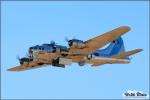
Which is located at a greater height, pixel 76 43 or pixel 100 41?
pixel 100 41

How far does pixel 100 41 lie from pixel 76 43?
335 cm

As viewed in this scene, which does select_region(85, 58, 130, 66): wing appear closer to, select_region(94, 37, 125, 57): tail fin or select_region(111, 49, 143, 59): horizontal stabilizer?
select_region(111, 49, 143, 59): horizontal stabilizer

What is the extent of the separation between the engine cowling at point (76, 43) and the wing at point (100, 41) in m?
0.83

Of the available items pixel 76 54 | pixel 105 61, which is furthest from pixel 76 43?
pixel 105 61

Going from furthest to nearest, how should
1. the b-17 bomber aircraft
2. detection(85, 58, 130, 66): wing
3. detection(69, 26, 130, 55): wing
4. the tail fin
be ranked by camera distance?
1. the tail fin
2. detection(85, 58, 130, 66): wing
3. the b-17 bomber aircraft
4. detection(69, 26, 130, 55): wing

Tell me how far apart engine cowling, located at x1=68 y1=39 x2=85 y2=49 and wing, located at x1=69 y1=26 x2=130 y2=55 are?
825mm

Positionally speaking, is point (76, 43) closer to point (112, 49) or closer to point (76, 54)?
point (76, 54)

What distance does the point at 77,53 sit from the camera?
2660 inches

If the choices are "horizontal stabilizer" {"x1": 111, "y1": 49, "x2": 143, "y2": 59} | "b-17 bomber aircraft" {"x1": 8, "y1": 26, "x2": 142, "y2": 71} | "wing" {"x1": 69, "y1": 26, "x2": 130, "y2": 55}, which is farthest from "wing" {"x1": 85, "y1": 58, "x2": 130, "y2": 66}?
"wing" {"x1": 69, "y1": 26, "x2": 130, "y2": 55}

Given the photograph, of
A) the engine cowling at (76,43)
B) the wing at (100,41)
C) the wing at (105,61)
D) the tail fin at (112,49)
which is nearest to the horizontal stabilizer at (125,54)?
the wing at (105,61)

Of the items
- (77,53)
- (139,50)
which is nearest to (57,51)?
(77,53)

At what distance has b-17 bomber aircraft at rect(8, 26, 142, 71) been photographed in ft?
213

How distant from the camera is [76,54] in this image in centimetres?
6781

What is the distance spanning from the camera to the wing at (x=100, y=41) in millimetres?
62188
